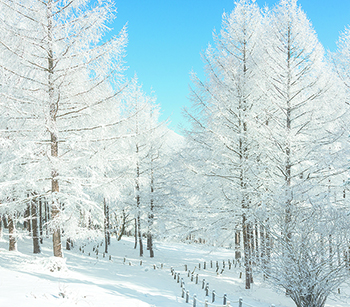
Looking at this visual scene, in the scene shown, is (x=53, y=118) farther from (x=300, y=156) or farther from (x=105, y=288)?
(x=300, y=156)

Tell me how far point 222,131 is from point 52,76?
6747mm

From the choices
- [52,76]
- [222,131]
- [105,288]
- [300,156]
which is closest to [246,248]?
[300,156]

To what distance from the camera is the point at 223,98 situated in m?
9.80

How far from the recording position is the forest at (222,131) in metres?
6.68

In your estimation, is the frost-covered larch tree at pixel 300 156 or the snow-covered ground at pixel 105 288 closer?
the snow-covered ground at pixel 105 288

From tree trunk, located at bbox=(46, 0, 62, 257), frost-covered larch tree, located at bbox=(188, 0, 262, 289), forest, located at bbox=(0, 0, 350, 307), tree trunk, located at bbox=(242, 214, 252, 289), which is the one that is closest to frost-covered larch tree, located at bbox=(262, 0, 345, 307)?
forest, located at bbox=(0, 0, 350, 307)

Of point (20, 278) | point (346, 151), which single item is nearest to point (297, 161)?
point (346, 151)

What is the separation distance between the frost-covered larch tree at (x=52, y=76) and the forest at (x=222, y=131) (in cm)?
4

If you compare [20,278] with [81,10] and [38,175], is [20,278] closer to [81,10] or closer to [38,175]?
[38,175]

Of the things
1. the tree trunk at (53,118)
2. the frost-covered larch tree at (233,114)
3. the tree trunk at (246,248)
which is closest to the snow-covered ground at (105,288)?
the tree trunk at (246,248)

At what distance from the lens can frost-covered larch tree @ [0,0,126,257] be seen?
6.55 meters

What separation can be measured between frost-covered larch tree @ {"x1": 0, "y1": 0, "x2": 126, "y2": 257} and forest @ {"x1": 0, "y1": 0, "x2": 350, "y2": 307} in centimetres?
4

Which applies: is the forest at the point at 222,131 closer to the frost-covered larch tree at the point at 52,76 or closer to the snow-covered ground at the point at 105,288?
the frost-covered larch tree at the point at 52,76

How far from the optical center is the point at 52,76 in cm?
685
